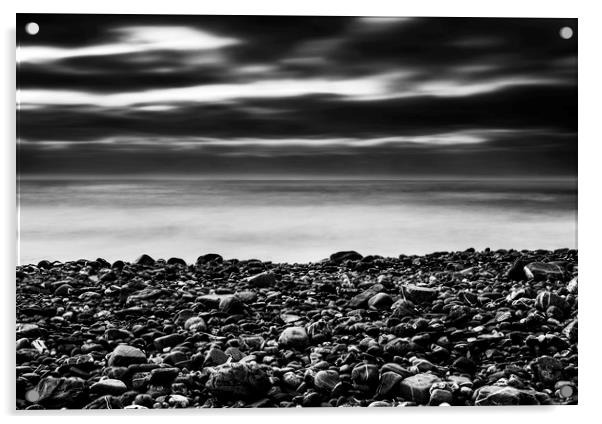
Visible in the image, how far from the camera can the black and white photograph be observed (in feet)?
9.39

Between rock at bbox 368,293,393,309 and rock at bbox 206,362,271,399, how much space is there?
0.59 meters

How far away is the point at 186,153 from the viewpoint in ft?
9.64

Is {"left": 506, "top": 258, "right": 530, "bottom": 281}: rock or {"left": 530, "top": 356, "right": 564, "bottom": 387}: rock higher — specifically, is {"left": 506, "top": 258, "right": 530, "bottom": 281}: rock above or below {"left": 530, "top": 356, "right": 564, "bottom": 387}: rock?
above

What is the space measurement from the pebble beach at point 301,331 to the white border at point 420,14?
61mm

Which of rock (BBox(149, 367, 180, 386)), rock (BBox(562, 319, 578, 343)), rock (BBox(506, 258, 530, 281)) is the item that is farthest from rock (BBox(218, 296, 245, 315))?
rock (BBox(562, 319, 578, 343))

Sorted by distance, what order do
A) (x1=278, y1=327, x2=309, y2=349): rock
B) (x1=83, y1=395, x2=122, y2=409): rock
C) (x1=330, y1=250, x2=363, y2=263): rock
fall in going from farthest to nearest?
(x1=330, y1=250, x2=363, y2=263): rock, (x1=278, y1=327, x2=309, y2=349): rock, (x1=83, y1=395, x2=122, y2=409): rock

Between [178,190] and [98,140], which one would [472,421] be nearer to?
[178,190]

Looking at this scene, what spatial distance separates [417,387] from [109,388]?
132 centimetres

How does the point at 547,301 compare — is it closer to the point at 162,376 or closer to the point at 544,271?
the point at 544,271

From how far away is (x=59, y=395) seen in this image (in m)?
2.78

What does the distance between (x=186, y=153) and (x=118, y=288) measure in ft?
2.25

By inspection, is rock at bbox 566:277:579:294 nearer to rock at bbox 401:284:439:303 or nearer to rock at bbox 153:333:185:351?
rock at bbox 401:284:439:303

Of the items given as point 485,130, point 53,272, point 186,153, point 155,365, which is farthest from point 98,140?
point 485,130

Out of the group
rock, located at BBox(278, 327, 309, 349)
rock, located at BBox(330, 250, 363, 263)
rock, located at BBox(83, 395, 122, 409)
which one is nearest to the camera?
rock, located at BBox(83, 395, 122, 409)
